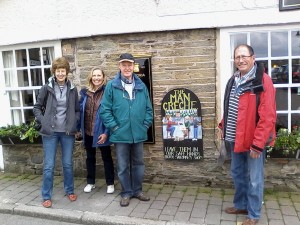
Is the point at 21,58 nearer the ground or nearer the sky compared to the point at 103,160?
nearer the sky

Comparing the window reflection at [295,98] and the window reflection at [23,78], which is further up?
the window reflection at [23,78]

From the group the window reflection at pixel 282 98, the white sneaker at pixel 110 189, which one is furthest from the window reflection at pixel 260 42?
the white sneaker at pixel 110 189

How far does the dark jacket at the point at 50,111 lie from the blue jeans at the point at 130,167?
0.66 meters

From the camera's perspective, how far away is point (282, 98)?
4734 millimetres

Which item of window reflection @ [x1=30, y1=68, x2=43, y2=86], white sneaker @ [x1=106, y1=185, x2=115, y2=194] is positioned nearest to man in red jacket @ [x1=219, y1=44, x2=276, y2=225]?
white sneaker @ [x1=106, y1=185, x2=115, y2=194]

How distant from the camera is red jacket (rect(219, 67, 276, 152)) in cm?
342

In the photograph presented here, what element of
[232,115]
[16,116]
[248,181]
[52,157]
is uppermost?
[232,115]

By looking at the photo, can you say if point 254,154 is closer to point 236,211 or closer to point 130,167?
point 236,211

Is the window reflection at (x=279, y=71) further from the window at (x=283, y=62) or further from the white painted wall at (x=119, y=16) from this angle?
the white painted wall at (x=119, y=16)

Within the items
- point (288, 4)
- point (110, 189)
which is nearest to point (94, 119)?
point (110, 189)

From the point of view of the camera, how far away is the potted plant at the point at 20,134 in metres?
5.52

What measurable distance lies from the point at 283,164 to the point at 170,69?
6.78ft

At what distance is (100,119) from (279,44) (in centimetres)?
266

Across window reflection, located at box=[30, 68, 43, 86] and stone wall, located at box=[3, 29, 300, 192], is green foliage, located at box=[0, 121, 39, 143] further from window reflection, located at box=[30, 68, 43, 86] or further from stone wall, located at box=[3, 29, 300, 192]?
stone wall, located at box=[3, 29, 300, 192]
